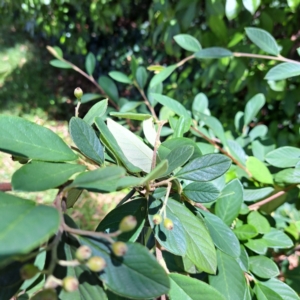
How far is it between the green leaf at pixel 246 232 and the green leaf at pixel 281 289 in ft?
0.29

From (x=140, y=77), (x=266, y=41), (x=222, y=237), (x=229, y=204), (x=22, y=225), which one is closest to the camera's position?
(x=22, y=225)

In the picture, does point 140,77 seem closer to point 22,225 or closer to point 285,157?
point 285,157

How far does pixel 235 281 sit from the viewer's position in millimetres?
543

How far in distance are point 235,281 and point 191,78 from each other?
1.52 metres

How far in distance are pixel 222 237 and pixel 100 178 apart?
285 mm

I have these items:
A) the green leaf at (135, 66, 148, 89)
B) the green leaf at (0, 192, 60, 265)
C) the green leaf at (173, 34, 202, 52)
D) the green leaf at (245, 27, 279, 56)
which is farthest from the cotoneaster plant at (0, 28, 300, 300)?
the green leaf at (135, 66, 148, 89)

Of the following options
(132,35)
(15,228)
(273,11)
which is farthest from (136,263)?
(132,35)

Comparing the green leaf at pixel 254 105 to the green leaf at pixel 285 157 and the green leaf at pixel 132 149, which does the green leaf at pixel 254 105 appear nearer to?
the green leaf at pixel 285 157

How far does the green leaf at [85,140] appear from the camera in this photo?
435 millimetres

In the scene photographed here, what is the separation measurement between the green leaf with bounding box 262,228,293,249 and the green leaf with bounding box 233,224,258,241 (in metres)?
0.07

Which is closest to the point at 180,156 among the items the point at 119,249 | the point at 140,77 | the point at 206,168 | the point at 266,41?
the point at 206,168

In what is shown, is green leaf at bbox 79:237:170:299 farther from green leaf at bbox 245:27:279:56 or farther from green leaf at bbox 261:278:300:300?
green leaf at bbox 245:27:279:56

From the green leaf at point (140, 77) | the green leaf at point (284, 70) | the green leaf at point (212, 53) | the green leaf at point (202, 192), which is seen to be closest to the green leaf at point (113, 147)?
the green leaf at point (202, 192)

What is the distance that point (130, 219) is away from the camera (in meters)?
0.32
